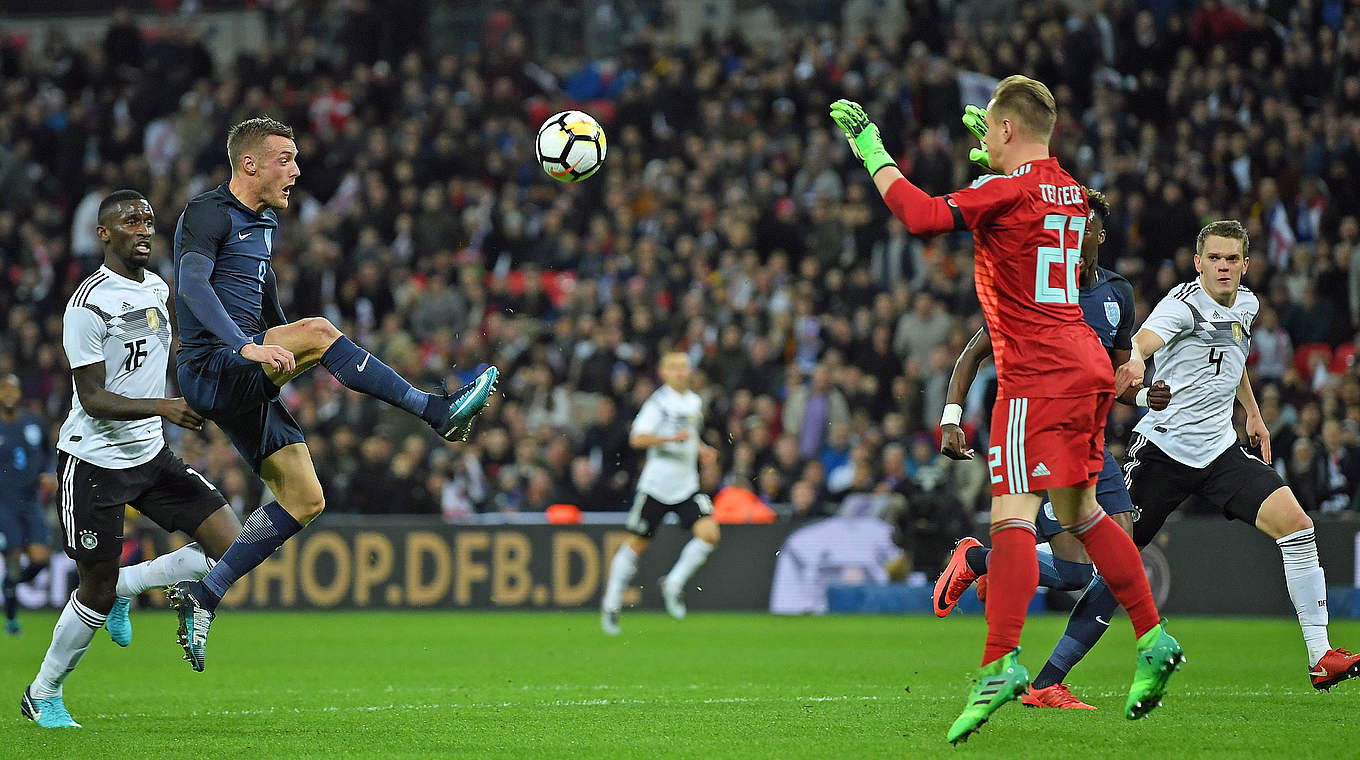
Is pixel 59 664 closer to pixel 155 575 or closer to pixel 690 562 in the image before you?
pixel 155 575

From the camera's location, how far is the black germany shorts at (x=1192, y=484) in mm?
7688

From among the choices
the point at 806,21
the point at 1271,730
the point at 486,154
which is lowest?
the point at 1271,730

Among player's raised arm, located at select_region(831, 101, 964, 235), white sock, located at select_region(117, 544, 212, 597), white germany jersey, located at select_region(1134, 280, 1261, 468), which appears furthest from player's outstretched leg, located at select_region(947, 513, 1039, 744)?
white sock, located at select_region(117, 544, 212, 597)

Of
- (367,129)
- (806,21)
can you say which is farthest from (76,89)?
(806,21)

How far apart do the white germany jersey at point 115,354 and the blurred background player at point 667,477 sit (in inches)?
258

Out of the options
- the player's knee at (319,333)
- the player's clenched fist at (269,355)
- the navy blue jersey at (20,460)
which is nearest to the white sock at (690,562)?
the navy blue jersey at (20,460)

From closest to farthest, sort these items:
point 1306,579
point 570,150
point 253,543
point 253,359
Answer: point 253,359, point 253,543, point 1306,579, point 570,150

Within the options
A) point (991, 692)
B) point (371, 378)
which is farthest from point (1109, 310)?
point (371, 378)

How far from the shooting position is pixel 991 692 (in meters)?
5.38

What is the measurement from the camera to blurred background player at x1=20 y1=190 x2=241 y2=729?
280 inches

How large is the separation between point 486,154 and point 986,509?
880 centimetres

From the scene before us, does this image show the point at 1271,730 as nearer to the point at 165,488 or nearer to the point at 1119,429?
the point at 165,488

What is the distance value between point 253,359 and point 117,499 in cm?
152

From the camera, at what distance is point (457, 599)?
15984mm
